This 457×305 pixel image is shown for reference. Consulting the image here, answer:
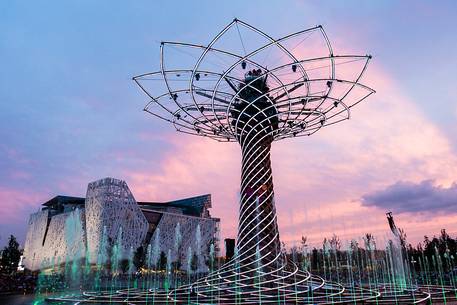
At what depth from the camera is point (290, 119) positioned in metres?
24.6

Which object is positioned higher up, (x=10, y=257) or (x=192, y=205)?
(x=192, y=205)

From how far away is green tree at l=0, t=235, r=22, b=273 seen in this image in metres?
72.4

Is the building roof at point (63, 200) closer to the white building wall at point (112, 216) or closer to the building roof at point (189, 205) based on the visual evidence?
the building roof at point (189, 205)

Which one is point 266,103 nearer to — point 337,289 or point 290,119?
point 290,119

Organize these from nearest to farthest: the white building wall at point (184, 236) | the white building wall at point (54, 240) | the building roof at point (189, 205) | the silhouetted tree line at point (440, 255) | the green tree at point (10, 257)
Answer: the silhouetted tree line at point (440, 255) < the white building wall at point (54, 240) < the green tree at point (10, 257) < the white building wall at point (184, 236) < the building roof at point (189, 205)

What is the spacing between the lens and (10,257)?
72438 mm

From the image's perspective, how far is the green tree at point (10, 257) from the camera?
7244 cm

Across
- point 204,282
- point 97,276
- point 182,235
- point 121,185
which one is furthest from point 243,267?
point 182,235

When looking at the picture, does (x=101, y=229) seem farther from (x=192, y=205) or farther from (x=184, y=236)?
(x=192, y=205)

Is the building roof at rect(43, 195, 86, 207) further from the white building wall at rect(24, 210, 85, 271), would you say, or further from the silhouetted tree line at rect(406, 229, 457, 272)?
the silhouetted tree line at rect(406, 229, 457, 272)

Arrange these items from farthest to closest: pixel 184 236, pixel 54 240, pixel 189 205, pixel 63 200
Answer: pixel 189 205 < pixel 63 200 < pixel 184 236 < pixel 54 240

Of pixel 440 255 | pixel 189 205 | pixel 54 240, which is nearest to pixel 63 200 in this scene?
pixel 54 240

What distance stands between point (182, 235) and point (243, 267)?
63.5 metres

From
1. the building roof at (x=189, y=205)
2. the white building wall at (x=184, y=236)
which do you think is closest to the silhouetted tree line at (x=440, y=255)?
the white building wall at (x=184, y=236)
